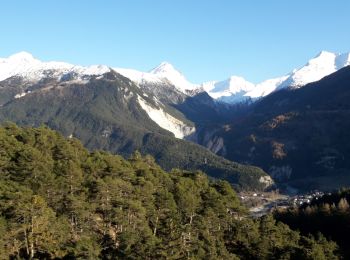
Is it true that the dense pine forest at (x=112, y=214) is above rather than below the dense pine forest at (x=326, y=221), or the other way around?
above

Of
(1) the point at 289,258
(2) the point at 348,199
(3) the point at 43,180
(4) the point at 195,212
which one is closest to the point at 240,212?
(4) the point at 195,212

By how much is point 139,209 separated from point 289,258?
2595 cm

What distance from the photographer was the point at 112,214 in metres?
81.7

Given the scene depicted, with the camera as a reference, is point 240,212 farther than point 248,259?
Yes

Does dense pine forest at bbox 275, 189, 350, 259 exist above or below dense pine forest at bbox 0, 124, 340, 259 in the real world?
below

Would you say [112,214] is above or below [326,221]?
above

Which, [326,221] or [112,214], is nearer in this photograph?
[112,214]

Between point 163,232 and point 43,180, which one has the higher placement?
point 43,180

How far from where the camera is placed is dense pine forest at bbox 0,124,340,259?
67312mm

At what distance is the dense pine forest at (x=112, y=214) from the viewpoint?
221 feet

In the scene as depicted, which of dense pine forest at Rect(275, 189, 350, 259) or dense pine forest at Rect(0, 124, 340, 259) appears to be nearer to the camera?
dense pine forest at Rect(0, 124, 340, 259)

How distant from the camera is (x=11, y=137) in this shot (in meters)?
99.1

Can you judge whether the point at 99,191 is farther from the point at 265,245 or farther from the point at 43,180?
the point at 265,245

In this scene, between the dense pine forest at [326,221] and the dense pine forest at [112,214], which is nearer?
the dense pine forest at [112,214]
